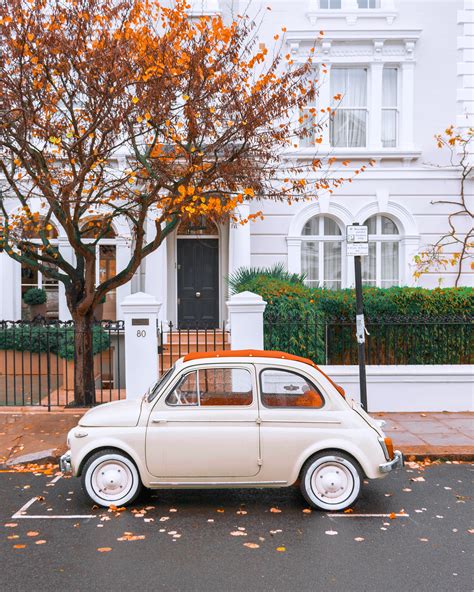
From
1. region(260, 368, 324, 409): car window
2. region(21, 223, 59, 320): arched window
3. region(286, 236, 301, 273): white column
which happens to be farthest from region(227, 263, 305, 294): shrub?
region(260, 368, 324, 409): car window

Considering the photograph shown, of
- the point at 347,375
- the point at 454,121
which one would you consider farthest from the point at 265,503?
the point at 454,121

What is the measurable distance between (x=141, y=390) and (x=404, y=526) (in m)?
5.47

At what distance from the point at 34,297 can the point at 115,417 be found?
9958mm

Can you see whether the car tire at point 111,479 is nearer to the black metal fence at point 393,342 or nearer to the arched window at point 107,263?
the black metal fence at point 393,342

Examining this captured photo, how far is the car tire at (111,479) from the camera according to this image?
6.00 meters

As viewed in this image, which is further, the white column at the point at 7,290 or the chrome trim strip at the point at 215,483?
the white column at the point at 7,290

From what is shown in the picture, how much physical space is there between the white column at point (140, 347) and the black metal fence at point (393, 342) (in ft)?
7.79

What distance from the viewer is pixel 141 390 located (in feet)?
32.7

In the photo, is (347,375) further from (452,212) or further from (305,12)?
(305,12)

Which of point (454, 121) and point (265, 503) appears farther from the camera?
point (454, 121)

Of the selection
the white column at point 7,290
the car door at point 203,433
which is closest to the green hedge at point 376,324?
the car door at point 203,433

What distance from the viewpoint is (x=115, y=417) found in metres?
6.12

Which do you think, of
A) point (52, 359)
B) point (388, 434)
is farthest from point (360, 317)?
point (52, 359)

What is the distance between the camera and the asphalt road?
446 centimetres
